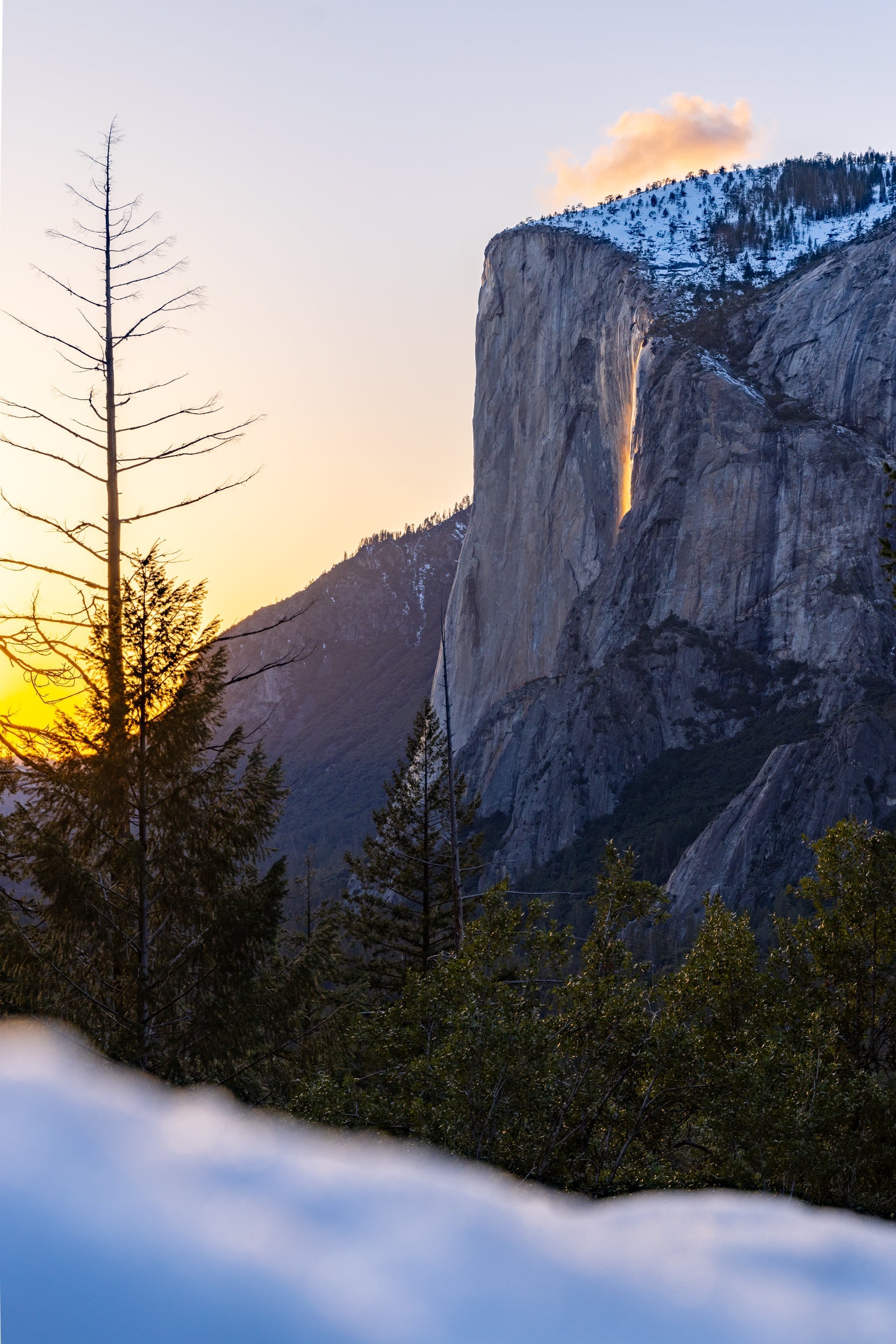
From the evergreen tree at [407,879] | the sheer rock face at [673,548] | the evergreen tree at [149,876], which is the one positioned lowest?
the evergreen tree at [407,879]

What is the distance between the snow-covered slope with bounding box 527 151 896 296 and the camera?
14012 centimetres

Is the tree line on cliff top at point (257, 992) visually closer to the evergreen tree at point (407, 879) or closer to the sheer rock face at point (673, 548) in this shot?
the evergreen tree at point (407, 879)

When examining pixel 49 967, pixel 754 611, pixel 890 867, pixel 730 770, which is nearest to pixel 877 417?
pixel 754 611

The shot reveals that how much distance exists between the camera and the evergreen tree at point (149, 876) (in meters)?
8.81

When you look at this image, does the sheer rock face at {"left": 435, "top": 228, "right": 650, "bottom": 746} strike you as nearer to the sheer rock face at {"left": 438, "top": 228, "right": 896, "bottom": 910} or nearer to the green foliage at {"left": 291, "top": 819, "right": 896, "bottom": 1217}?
the sheer rock face at {"left": 438, "top": 228, "right": 896, "bottom": 910}

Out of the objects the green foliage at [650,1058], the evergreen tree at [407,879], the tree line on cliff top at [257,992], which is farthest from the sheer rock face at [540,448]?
the tree line on cliff top at [257,992]

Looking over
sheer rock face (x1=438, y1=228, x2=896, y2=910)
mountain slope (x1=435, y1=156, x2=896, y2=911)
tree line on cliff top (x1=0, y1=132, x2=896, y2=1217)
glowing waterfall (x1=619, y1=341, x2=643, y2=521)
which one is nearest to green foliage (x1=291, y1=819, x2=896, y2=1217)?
tree line on cliff top (x1=0, y1=132, x2=896, y2=1217)

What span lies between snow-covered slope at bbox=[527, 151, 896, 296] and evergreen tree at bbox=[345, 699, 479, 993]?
117988 millimetres

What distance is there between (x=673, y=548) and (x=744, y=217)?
6650 centimetres

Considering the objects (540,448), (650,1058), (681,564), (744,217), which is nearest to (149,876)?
(650,1058)

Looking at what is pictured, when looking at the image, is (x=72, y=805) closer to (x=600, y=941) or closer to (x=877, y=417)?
(x=600, y=941)

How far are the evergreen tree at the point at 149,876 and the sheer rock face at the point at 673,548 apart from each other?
75.6 metres

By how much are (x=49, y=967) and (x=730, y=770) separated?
316 feet

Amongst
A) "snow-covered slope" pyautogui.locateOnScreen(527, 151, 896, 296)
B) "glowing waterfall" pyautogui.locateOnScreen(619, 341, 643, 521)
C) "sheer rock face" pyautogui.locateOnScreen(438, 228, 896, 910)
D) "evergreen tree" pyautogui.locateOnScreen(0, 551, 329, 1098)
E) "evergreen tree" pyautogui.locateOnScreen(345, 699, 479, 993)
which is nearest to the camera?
"evergreen tree" pyautogui.locateOnScreen(0, 551, 329, 1098)
